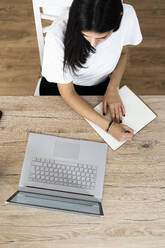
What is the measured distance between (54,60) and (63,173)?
45 centimetres

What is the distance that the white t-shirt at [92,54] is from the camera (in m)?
0.89

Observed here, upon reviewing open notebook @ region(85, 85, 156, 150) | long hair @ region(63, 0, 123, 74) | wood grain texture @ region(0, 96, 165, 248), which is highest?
long hair @ region(63, 0, 123, 74)

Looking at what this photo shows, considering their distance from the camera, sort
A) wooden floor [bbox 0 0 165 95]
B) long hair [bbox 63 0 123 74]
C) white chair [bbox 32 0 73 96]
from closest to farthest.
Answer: long hair [bbox 63 0 123 74] → white chair [bbox 32 0 73 96] → wooden floor [bbox 0 0 165 95]

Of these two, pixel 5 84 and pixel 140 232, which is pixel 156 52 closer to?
pixel 5 84

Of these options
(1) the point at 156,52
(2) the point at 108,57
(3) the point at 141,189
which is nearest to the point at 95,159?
(3) the point at 141,189

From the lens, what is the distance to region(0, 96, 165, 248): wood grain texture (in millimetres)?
844

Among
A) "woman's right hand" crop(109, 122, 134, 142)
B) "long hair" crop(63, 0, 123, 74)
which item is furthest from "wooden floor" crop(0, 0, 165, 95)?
"long hair" crop(63, 0, 123, 74)

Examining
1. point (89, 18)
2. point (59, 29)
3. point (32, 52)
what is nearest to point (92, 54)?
point (59, 29)

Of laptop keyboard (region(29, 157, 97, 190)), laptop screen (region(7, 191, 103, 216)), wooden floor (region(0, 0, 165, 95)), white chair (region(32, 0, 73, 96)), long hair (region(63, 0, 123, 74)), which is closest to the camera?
long hair (region(63, 0, 123, 74))

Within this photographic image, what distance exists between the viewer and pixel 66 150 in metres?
0.96

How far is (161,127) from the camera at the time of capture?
990 millimetres

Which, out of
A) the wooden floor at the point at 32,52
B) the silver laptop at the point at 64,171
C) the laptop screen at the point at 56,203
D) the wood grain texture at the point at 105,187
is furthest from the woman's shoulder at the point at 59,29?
the wooden floor at the point at 32,52

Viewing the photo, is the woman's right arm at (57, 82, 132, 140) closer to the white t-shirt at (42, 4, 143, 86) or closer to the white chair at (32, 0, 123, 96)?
the white t-shirt at (42, 4, 143, 86)

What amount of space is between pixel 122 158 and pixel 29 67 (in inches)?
50.6
